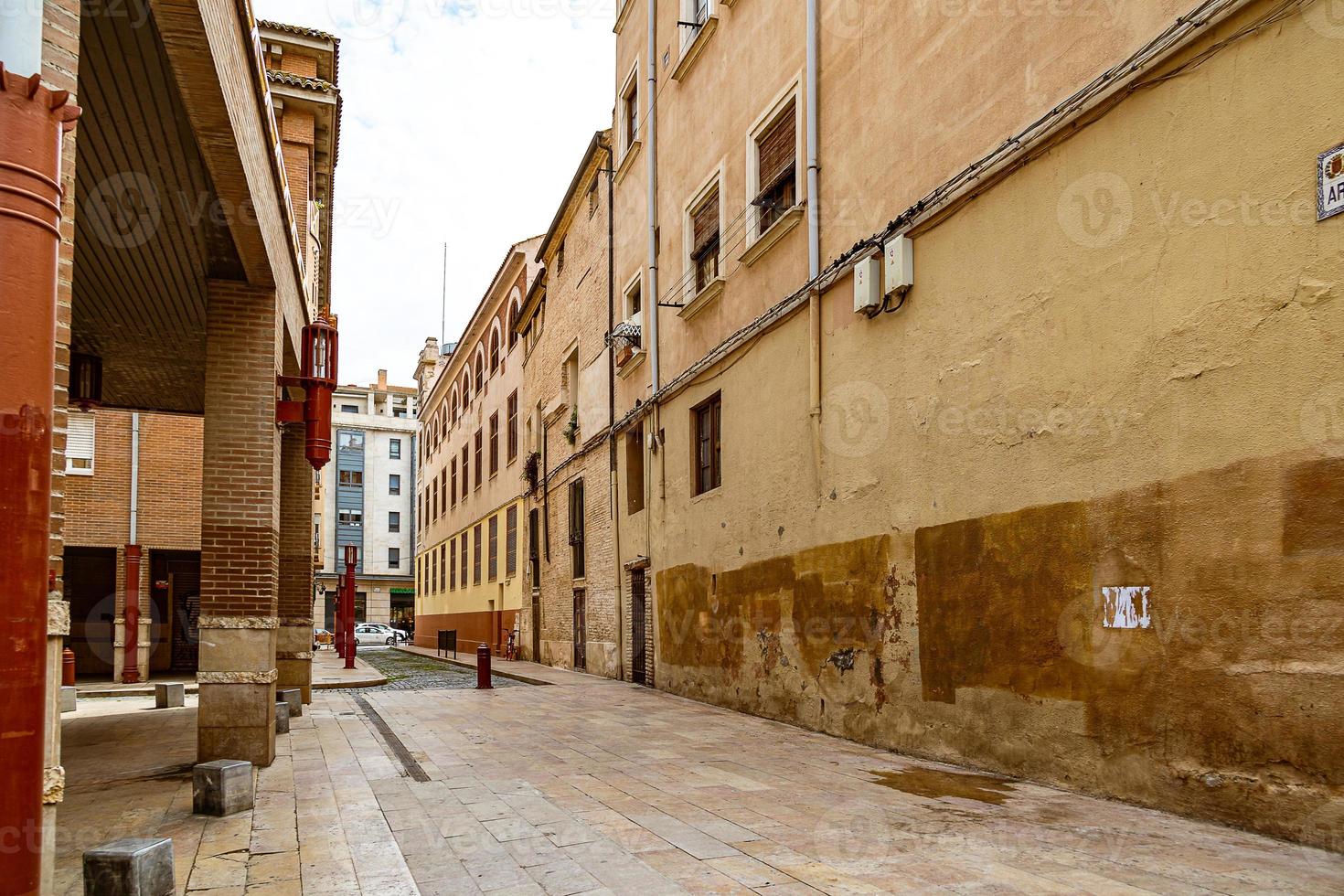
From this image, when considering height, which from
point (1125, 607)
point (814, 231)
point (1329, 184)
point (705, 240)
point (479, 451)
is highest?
point (705, 240)

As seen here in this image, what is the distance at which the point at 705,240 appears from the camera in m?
13.6

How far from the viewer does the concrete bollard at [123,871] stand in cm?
398

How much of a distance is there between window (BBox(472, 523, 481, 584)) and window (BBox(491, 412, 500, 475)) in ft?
8.45

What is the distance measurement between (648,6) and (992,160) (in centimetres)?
1020

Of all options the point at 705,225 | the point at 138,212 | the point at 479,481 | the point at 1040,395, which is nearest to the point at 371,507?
the point at 479,481

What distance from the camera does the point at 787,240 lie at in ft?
35.6

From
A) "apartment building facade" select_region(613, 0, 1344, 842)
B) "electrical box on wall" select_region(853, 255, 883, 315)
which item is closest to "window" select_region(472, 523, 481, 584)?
"apartment building facade" select_region(613, 0, 1344, 842)

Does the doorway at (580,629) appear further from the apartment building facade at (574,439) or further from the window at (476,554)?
the window at (476,554)

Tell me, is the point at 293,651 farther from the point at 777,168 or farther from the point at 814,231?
the point at 777,168

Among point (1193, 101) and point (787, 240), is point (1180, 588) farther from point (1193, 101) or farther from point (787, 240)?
point (787, 240)

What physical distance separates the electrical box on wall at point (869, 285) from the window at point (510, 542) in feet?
58.9

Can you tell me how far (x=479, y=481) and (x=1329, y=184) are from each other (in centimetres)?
2839

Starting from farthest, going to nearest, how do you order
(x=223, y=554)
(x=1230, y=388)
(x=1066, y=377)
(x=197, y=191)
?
(x=223, y=554) → (x=197, y=191) → (x=1066, y=377) → (x=1230, y=388)

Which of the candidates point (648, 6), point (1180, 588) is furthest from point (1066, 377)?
point (648, 6)
